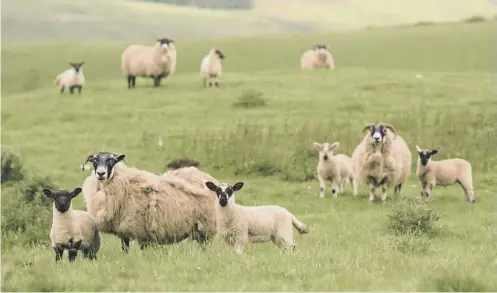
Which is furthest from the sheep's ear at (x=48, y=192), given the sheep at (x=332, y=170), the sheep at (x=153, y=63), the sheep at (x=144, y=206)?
the sheep at (x=153, y=63)

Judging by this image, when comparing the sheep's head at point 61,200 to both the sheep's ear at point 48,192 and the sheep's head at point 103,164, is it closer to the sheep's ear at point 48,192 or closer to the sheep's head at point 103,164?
the sheep's ear at point 48,192

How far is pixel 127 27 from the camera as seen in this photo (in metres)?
71.5

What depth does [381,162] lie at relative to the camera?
17766mm

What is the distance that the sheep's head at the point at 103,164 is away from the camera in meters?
10.8

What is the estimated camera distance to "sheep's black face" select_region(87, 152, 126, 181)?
10.8 meters

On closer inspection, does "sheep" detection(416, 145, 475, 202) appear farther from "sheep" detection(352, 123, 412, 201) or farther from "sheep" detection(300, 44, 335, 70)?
"sheep" detection(300, 44, 335, 70)

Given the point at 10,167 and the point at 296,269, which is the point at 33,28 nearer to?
the point at 10,167

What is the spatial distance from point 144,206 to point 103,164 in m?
0.78

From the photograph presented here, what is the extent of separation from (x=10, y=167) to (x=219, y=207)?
36.3 feet

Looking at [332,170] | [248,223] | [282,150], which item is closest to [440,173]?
[332,170]

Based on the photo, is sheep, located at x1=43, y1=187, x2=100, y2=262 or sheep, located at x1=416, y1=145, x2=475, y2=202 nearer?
sheep, located at x1=43, y1=187, x2=100, y2=262

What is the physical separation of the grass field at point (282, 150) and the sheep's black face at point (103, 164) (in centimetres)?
105

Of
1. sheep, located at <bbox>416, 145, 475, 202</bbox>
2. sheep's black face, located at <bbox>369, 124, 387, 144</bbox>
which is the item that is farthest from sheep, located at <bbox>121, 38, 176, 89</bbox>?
sheep, located at <bbox>416, 145, 475, 202</bbox>

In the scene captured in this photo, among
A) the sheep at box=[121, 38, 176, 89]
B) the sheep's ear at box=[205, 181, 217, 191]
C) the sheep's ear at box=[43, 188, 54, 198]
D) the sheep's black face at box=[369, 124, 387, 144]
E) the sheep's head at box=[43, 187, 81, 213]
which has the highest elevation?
the sheep at box=[121, 38, 176, 89]
